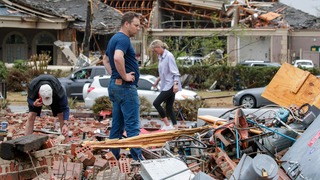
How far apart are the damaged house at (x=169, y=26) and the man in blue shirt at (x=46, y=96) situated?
29.8m

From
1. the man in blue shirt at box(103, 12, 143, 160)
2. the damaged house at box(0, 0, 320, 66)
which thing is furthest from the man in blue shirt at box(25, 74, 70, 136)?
the damaged house at box(0, 0, 320, 66)

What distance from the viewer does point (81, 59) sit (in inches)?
1487

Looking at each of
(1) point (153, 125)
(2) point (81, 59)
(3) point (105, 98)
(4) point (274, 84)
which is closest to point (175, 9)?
(2) point (81, 59)

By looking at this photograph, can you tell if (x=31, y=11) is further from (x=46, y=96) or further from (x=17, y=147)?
(x=17, y=147)

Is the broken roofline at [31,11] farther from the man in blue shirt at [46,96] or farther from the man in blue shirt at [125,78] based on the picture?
the man in blue shirt at [125,78]

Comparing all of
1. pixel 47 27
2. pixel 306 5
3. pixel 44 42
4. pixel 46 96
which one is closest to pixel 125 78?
pixel 46 96

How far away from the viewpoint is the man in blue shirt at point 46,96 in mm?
9492

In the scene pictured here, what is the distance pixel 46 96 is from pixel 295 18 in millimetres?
44067

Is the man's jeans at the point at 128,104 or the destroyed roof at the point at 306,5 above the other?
the destroyed roof at the point at 306,5

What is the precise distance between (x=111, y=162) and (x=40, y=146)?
824 millimetres

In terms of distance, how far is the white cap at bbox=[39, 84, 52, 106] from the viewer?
943 cm

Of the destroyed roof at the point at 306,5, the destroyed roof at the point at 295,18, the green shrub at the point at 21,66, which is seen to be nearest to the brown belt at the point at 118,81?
the green shrub at the point at 21,66

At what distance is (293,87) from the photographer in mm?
10156

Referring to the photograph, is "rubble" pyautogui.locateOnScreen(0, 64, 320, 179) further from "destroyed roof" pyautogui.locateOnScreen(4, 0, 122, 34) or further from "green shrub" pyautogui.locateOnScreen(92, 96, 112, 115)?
"destroyed roof" pyautogui.locateOnScreen(4, 0, 122, 34)
